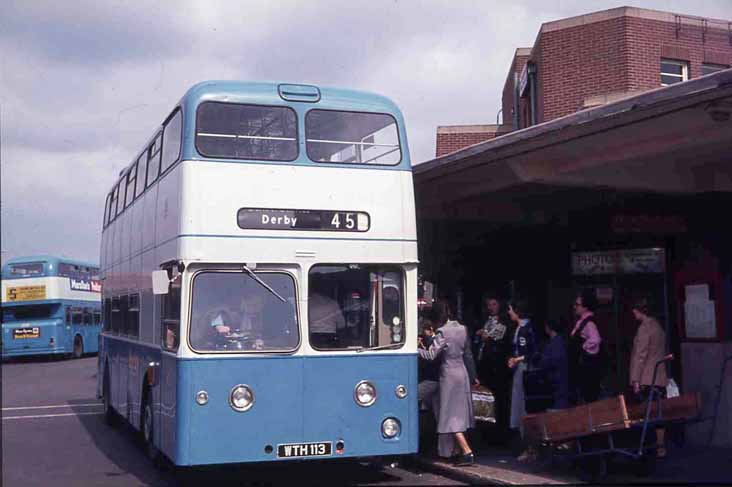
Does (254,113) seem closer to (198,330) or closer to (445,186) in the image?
(198,330)

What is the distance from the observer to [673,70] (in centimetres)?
2361

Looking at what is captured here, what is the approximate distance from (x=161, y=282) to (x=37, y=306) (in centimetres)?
3076

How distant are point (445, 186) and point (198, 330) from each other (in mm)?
5729

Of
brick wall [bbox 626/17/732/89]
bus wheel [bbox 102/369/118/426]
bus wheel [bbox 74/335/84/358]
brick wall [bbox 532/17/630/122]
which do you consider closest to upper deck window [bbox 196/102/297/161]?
bus wheel [bbox 102/369/118/426]

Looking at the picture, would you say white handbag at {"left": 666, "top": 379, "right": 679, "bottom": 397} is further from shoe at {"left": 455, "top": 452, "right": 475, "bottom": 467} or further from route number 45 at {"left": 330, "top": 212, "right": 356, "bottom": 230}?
route number 45 at {"left": 330, "top": 212, "right": 356, "bottom": 230}

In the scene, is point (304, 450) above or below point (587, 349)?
below

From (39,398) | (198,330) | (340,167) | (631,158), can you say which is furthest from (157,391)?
(39,398)

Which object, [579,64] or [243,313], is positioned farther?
[579,64]

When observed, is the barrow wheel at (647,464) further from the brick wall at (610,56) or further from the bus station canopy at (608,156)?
the brick wall at (610,56)

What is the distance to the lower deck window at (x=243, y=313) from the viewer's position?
29.6ft

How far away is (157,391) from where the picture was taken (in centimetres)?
1038

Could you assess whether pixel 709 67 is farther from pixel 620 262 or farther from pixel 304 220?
pixel 304 220

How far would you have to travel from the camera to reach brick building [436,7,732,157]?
22469 millimetres

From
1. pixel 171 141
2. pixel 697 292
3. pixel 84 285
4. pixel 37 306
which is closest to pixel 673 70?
pixel 697 292
